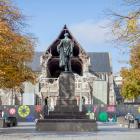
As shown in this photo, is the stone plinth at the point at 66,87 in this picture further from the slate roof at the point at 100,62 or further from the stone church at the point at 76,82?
the slate roof at the point at 100,62

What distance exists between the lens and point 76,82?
7556cm

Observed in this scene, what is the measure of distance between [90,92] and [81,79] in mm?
2603

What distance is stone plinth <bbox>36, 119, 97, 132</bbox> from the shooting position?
28.2 m

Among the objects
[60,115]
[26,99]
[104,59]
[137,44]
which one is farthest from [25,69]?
[104,59]

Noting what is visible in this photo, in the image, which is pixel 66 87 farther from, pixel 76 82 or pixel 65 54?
pixel 76 82

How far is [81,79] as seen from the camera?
75938mm

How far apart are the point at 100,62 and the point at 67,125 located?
6174 centimetres

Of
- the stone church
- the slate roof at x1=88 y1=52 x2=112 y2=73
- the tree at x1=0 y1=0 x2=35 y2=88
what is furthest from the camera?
the slate roof at x1=88 y1=52 x2=112 y2=73

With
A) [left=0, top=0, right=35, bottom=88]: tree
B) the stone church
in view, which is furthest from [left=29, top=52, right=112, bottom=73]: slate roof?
[left=0, top=0, right=35, bottom=88]: tree

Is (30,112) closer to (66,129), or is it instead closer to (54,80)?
(54,80)

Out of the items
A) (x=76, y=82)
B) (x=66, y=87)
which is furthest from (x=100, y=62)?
(x=66, y=87)

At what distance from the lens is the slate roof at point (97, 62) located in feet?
281

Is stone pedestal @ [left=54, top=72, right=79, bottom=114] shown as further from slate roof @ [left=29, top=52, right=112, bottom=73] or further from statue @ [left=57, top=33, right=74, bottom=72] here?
slate roof @ [left=29, top=52, right=112, bottom=73]

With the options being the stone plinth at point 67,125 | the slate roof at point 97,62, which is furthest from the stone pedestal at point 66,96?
the slate roof at point 97,62
